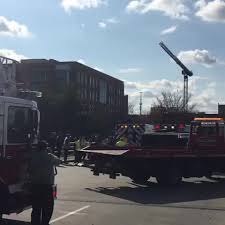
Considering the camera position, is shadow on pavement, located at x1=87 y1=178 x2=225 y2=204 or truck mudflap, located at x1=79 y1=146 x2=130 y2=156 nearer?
shadow on pavement, located at x1=87 y1=178 x2=225 y2=204

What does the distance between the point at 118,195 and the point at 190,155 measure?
15.0 feet

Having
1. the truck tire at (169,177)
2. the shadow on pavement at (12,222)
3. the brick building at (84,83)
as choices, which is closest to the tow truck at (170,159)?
the truck tire at (169,177)

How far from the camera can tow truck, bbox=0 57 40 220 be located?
9008 mm

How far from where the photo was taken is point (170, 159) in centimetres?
1845

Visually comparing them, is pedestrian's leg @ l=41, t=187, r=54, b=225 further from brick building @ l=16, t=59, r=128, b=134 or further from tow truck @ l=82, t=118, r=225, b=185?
brick building @ l=16, t=59, r=128, b=134

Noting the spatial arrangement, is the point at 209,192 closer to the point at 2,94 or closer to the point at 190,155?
the point at 190,155

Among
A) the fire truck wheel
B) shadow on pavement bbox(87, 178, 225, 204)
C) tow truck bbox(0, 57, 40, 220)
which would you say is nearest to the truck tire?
shadow on pavement bbox(87, 178, 225, 204)

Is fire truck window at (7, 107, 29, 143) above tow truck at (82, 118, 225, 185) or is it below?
above

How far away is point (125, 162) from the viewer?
17797 mm

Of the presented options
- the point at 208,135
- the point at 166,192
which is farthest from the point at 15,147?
the point at 208,135

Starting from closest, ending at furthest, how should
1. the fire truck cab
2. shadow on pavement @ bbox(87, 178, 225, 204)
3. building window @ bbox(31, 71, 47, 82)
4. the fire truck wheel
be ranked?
the fire truck cab < shadow on pavement @ bbox(87, 178, 225, 204) < the fire truck wheel < building window @ bbox(31, 71, 47, 82)

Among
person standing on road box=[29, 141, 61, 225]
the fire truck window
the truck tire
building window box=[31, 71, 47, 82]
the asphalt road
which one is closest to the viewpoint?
the fire truck window

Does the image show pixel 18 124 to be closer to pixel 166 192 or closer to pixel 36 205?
pixel 36 205

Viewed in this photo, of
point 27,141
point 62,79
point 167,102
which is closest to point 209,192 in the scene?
point 27,141
